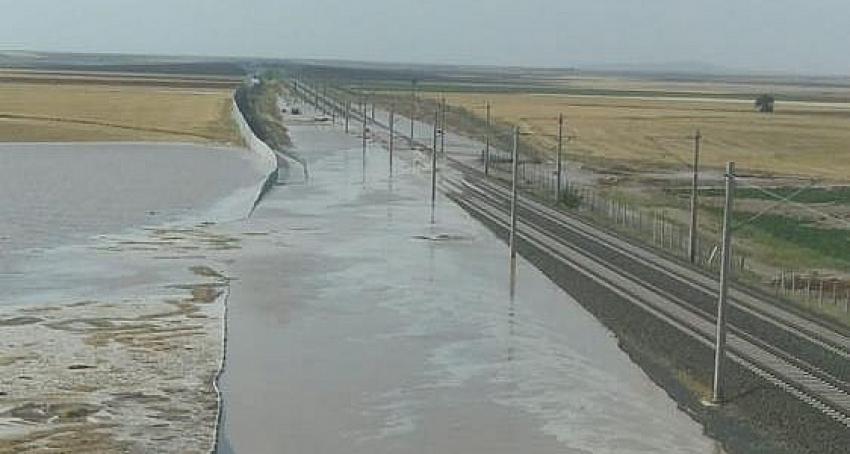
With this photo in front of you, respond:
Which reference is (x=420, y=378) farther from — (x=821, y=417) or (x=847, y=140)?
(x=847, y=140)

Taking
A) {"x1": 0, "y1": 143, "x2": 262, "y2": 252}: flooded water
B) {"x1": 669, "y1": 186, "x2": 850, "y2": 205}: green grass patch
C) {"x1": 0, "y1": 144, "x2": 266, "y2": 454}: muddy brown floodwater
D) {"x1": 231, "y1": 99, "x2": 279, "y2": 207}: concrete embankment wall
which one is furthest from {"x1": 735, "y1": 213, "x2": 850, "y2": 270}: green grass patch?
{"x1": 231, "y1": 99, "x2": 279, "y2": 207}: concrete embankment wall

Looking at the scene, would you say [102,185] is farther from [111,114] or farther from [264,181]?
[111,114]

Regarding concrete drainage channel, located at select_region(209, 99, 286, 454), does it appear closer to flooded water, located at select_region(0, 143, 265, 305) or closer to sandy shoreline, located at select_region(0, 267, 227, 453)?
sandy shoreline, located at select_region(0, 267, 227, 453)

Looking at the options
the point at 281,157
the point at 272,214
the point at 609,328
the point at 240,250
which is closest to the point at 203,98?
the point at 281,157

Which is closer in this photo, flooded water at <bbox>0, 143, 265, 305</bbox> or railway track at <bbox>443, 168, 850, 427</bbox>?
railway track at <bbox>443, 168, 850, 427</bbox>

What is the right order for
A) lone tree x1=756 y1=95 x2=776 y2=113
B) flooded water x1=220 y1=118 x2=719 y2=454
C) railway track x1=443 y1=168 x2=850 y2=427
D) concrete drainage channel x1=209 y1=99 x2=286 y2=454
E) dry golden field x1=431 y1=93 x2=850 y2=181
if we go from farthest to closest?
1. lone tree x1=756 y1=95 x2=776 y2=113
2. dry golden field x1=431 y1=93 x2=850 y2=181
3. railway track x1=443 y1=168 x2=850 y2=427
4. concrete drainage channel x1=209 y1=99 x2=286 y2=454
5. flooded water x1=220 y1=118 x2=719 y2=454

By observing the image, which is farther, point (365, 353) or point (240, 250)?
point (240, 250)
